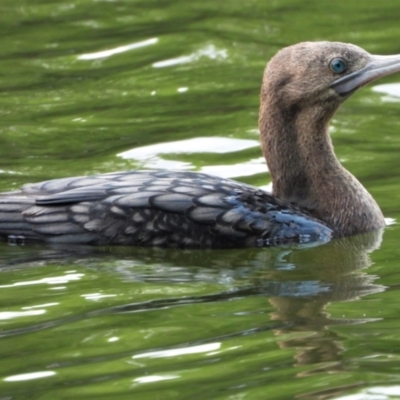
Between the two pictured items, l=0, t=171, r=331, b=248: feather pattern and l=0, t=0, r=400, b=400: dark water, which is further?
l=0, t=171, r=331, b=248: feather pattern

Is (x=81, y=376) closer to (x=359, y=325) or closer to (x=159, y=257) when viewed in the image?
(x=359, y=325)

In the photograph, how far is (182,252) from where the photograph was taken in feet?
29.6

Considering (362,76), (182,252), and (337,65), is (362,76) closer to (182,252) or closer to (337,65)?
(337,65)

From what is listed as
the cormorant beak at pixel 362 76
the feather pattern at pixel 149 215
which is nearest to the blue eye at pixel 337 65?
the cormorant beak at pixel 362 76

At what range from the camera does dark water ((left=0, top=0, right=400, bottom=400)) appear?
661cm

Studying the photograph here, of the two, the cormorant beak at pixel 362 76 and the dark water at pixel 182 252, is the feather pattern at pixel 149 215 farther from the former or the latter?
the cormorant beak at pixel 362 76

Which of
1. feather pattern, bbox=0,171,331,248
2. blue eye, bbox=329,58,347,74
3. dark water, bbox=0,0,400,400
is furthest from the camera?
blue eye, bbox=329,58,347,74

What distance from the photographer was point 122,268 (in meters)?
8.63

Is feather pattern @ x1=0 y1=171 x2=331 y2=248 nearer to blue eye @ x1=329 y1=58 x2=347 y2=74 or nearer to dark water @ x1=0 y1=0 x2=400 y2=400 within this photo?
dark water @ x1=0 y1=0 x2=400 y2=400

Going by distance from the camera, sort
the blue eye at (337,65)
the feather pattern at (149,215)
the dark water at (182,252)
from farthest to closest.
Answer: the blue eye at (337,65) < the feather pattern at (149,215) < the dark water at (182,252)

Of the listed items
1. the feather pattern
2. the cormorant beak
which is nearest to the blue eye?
the cormorant beak

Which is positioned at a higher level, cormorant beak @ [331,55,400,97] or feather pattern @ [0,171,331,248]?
cormorant beak @ [331,55,400,97]

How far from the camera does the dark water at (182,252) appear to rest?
21.7ft

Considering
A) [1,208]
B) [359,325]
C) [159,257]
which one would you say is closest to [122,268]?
[159,257]
